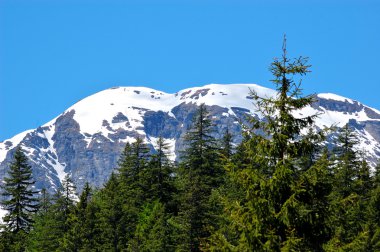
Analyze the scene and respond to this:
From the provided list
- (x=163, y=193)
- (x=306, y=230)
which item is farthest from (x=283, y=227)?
(x=163, y=193)

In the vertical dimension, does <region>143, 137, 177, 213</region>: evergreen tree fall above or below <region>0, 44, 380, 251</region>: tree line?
above

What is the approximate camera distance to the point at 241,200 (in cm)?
1688

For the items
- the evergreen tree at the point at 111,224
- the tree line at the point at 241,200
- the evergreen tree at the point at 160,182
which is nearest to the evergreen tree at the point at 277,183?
the tree line at the point at 241,200

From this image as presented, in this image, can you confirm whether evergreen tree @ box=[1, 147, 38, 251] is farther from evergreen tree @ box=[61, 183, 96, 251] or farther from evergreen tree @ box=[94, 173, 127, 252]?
evergreen tree @ box=[94, 173, 127, 252]

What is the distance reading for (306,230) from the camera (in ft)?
51.7

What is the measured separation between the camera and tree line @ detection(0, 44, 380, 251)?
1558 cm

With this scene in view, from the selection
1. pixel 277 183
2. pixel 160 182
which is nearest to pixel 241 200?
pixel 277 183

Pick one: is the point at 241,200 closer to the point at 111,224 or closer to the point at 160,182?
the point at 111,224

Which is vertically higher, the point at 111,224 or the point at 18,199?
the point at 18,199

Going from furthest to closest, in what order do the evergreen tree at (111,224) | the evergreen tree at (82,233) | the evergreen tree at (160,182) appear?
1. the evergreen tree at (160,182)
2. the evergreen tree at (82,233)
3. the evergreen tree at (111,224)

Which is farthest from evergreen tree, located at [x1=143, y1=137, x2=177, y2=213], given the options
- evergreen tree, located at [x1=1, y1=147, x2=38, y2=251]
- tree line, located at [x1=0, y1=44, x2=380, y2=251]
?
evergreen tree, located at [x1=1, y1=147, x2=38, y2=251]

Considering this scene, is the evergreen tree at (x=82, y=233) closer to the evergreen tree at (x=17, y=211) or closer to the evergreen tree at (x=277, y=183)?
Answer: the evergreen tree at (x=17, y=211)

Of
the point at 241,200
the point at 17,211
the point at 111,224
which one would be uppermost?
the point at 17,211

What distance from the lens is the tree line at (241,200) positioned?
15578 mm
